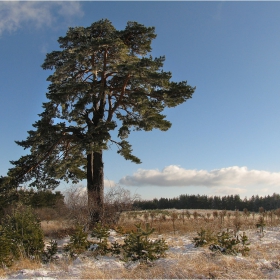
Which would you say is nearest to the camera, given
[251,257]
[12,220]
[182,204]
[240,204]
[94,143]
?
[251,257]

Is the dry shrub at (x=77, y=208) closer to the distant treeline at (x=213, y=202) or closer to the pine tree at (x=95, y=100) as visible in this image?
the pine tree at (x=95, y=100)

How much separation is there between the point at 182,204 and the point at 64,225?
69696mm

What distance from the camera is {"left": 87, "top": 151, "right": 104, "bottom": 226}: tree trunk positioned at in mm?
13242

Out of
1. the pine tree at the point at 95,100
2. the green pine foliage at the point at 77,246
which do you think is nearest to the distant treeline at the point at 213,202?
the pine tree at the point at 95,100

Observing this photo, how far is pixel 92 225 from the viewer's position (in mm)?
13047

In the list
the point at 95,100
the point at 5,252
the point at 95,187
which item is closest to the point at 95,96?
the point at 95,100

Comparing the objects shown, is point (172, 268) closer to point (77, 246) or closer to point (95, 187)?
point (77, 246)

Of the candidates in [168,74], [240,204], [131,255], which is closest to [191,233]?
[131,255]

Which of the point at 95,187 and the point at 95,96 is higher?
the point at 95,96

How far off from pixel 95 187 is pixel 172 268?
793 centimetres

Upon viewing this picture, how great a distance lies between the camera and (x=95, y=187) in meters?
14.3

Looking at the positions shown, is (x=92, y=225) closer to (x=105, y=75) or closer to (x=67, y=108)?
(x=67, y=108)

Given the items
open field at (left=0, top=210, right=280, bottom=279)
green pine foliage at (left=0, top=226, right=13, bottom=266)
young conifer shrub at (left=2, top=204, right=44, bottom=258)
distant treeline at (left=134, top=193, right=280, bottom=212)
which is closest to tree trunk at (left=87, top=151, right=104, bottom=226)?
open field at (left=0, top=210, right=280, bottom=279)

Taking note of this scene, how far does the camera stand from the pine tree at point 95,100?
43.9 ft
